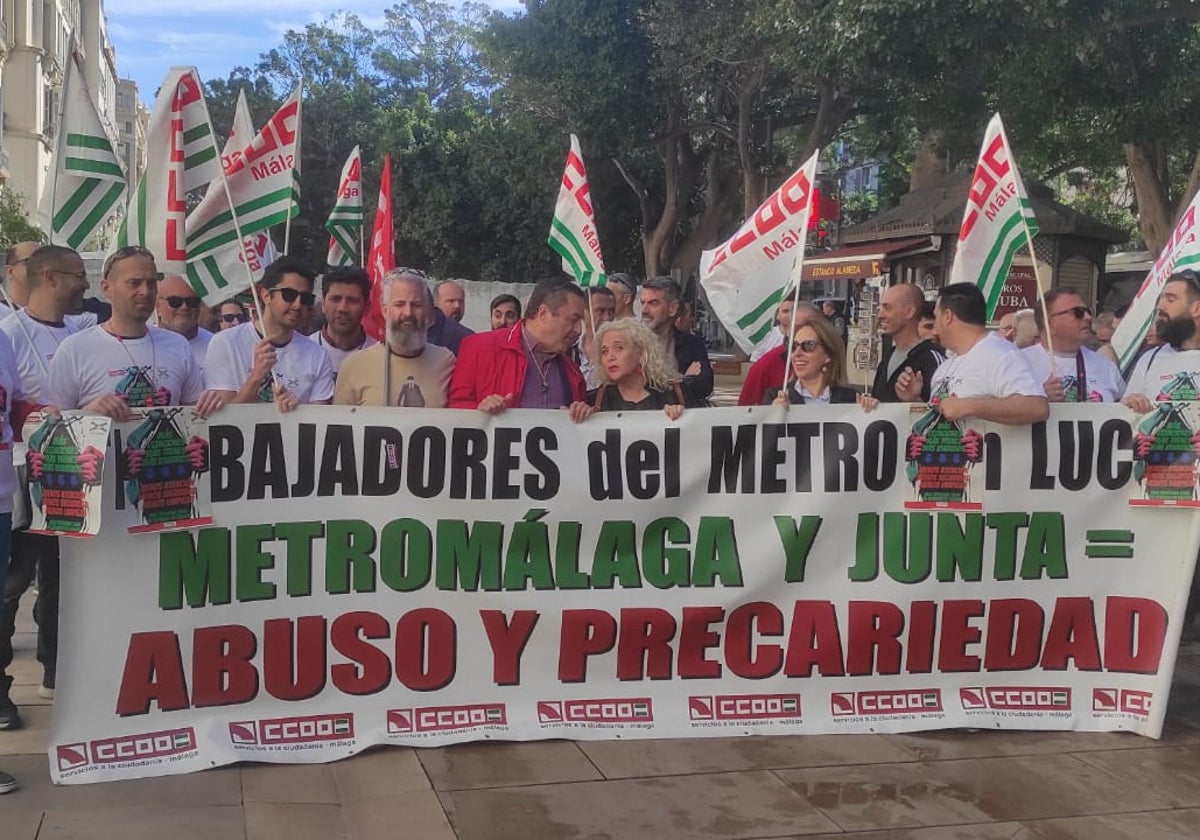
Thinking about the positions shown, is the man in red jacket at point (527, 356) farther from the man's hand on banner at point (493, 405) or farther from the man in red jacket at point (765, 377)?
the man in red jacket at point (765, 377)

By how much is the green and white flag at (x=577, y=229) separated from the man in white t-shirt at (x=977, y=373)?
198cm

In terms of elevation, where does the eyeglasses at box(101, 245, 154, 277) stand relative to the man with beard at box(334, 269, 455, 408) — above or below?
above

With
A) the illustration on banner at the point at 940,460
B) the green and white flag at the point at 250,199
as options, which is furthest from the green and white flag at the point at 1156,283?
the green and white flag at the point at 250,199

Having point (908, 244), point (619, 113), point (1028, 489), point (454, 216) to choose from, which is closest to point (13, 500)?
point (1028, 489)

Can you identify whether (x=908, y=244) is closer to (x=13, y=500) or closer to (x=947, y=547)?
(x=947, y=547)

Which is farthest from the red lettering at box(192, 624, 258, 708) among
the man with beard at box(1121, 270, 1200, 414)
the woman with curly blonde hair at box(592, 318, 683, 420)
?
the man with beard at box(1121, 270, 1200, 414)

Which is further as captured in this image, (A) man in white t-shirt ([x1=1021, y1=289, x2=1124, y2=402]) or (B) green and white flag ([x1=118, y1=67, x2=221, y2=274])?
(A) man in white t-shirt ([x1=1021, y1=289, x2=1124, y2=402])

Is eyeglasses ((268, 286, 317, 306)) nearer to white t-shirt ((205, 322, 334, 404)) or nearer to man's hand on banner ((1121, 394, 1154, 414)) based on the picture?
white t-shirt ((205, 322, 334, 404))

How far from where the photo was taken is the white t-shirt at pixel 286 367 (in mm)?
5359

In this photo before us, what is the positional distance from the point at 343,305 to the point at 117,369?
124cm

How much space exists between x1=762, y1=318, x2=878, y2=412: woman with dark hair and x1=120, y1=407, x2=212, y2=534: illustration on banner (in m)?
2.46

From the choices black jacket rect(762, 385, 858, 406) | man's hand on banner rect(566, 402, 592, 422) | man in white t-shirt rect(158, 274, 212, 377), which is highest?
man in white t-shirt rect(158, 274, 212, 377)

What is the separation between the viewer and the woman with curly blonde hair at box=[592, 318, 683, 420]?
5234mm

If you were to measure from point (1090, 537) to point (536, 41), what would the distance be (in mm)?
21332
